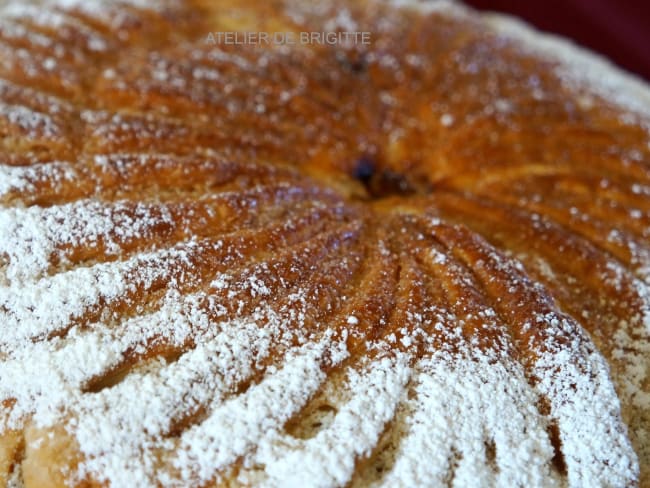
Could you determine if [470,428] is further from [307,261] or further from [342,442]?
[307,261]

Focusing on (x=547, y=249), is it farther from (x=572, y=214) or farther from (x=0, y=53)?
(x=0, y=53)

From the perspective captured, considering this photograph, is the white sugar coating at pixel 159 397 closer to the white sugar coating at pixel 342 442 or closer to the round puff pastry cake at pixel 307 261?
the round puff pastry cake at pixel 307 261

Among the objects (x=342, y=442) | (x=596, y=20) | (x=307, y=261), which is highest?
(x=596, y=20)

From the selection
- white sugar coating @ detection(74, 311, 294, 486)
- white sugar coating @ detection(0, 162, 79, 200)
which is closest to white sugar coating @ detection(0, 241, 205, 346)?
white sugar coating @ detection(74, 311, 294, 486)

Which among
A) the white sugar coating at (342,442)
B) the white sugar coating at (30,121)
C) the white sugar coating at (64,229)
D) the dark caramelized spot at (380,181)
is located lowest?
the white sugar coating at (342,442)

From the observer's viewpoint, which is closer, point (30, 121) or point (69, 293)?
point (69, 293)

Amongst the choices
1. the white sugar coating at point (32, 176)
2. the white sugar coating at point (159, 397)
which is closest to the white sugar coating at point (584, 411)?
the white sugar coating at point (159, 397)

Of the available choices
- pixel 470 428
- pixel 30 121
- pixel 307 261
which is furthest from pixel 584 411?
pixel 30 121

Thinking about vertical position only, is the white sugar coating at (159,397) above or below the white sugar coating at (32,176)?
below
